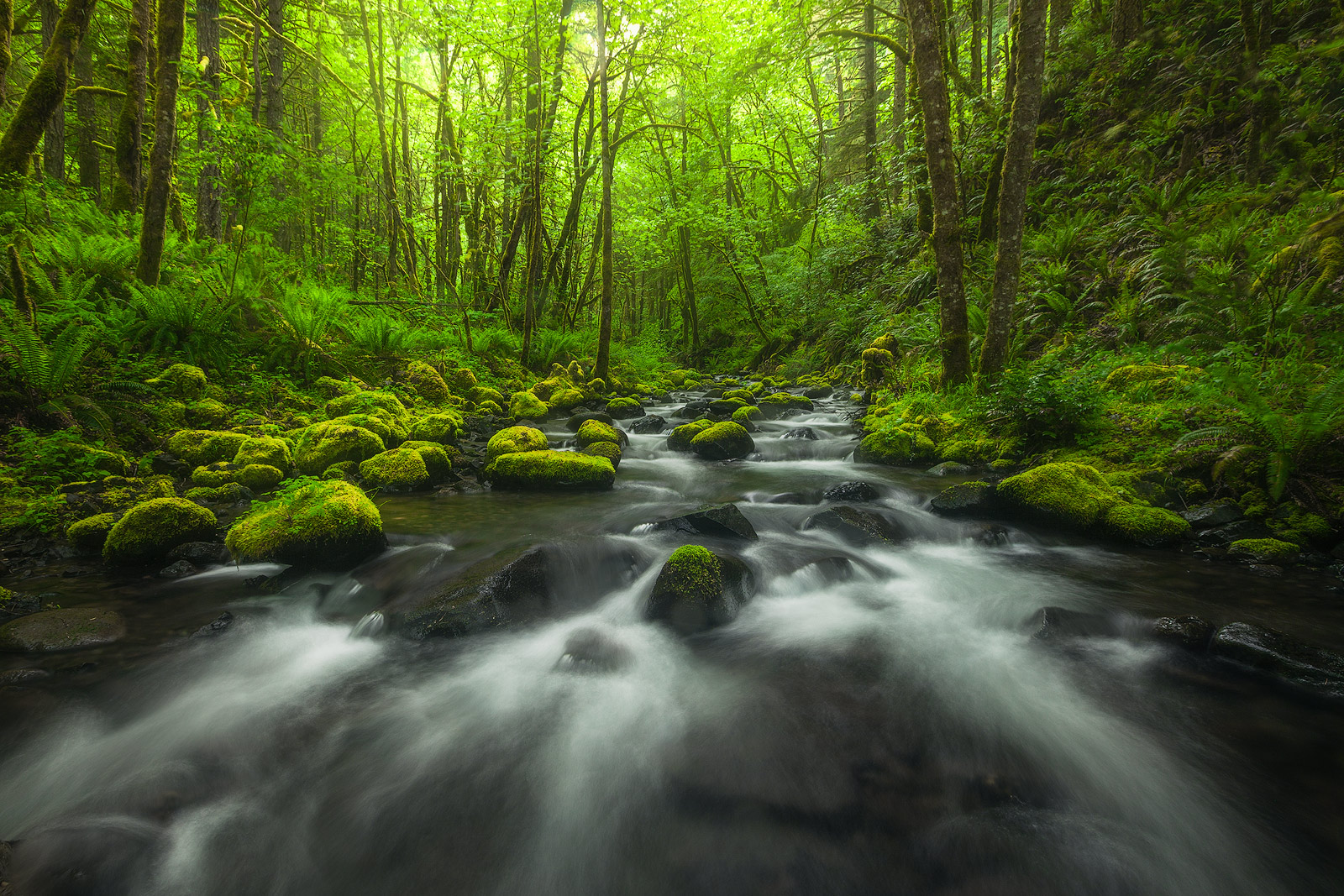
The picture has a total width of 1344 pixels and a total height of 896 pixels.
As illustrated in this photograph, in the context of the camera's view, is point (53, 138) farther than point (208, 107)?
Yes

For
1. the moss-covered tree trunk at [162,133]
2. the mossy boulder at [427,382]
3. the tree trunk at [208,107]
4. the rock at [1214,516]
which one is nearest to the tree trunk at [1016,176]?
the rock at [1214,516]

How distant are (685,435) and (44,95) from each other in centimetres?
879

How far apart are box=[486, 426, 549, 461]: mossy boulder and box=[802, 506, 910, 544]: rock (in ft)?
12.4

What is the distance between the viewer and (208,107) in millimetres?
8164

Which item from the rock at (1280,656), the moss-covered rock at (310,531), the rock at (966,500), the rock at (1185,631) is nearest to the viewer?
the rock at (1280,656)

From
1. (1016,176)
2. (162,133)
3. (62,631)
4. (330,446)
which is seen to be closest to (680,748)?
(62,631)

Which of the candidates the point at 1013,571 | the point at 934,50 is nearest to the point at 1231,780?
the point at 1013,571

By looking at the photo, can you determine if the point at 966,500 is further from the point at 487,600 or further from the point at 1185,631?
the point at 487,600

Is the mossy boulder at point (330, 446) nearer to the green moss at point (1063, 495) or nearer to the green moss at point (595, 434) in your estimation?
the green moss at point (595, 434)

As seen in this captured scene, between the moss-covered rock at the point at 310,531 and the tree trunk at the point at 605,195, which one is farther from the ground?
the tree trunk at the point at 605,195

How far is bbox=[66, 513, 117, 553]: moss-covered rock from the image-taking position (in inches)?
165

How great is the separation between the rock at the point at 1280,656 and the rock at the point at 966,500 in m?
2.40

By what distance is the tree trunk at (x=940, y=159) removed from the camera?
7109 millimetres

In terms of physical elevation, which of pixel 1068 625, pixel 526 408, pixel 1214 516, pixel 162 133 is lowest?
pixel 1068 625
